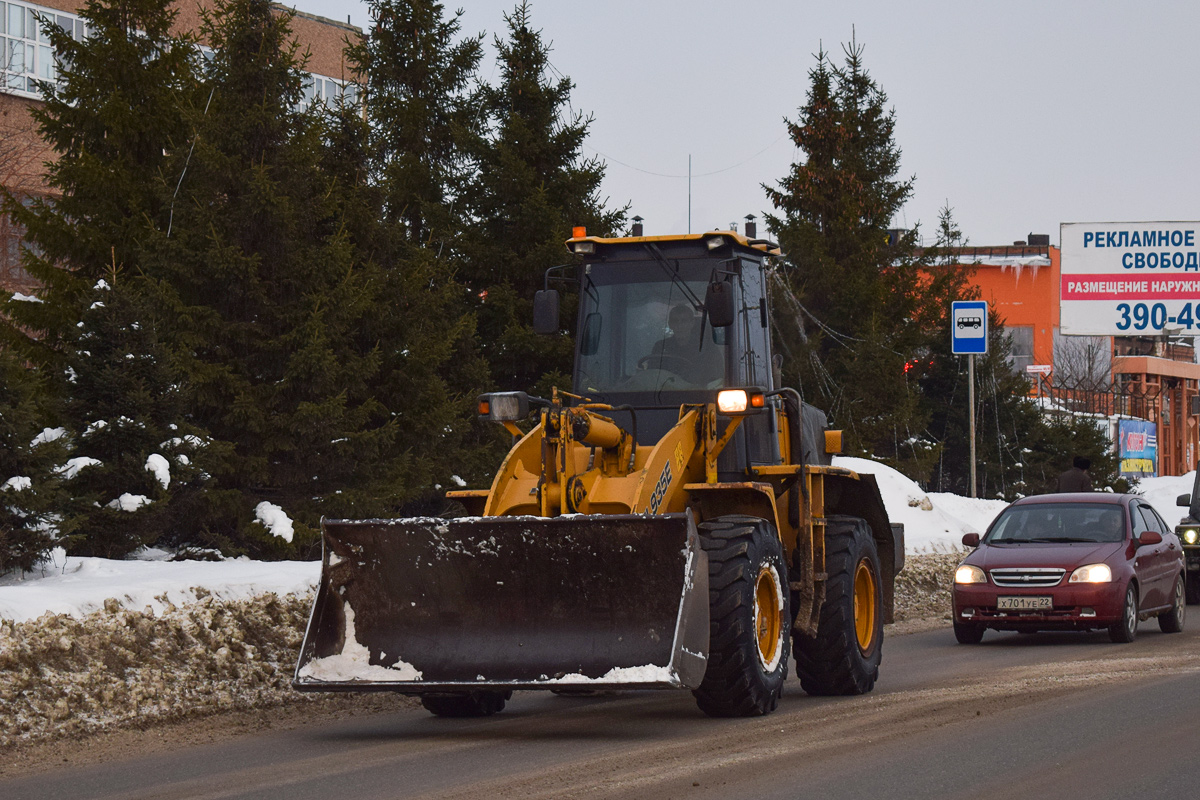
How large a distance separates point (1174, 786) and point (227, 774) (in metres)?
4.71

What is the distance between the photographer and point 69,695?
9711 millimetres

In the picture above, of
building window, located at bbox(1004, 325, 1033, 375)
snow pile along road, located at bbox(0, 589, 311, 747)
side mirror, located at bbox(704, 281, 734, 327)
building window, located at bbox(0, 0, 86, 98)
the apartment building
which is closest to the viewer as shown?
snow pile along road, located at bbox(0, 589, 311, 747)

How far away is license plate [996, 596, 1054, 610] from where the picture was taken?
49.9 ft

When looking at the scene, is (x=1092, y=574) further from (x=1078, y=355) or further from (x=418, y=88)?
(x=1078, y=355)

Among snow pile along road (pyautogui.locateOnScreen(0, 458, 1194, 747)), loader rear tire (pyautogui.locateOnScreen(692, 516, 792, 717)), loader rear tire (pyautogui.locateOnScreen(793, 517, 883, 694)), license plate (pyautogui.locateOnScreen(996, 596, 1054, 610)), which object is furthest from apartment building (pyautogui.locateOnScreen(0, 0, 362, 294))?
loader rear tire (pyautogui.locateOnScreen(692, 516, 792, 717))

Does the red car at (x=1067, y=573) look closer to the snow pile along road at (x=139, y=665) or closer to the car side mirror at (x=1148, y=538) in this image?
the car side mirror at (x=1148, y=538)

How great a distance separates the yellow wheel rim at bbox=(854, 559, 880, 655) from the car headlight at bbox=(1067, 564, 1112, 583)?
13.0 ft

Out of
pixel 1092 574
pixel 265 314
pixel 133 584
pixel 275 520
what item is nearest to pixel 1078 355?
pixel 265 314

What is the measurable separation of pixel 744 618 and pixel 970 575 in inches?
267

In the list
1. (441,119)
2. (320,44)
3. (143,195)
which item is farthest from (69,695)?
(320,44)

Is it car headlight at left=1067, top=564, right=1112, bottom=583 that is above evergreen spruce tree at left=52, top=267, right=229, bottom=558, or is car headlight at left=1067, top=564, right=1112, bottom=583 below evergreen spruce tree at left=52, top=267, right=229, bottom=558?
below

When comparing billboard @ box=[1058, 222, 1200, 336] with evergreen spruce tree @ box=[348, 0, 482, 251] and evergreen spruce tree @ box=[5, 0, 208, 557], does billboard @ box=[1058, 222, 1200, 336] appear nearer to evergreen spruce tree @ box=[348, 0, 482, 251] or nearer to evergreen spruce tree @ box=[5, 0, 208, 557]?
evergreen spruce tree @ box=[348, 0, 482, 251]

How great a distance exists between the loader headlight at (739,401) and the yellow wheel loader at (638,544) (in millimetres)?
15

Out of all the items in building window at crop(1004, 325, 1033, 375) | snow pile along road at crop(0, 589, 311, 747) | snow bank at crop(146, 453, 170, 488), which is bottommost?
snow pile along road at crop(0, 589, 311, 747)
